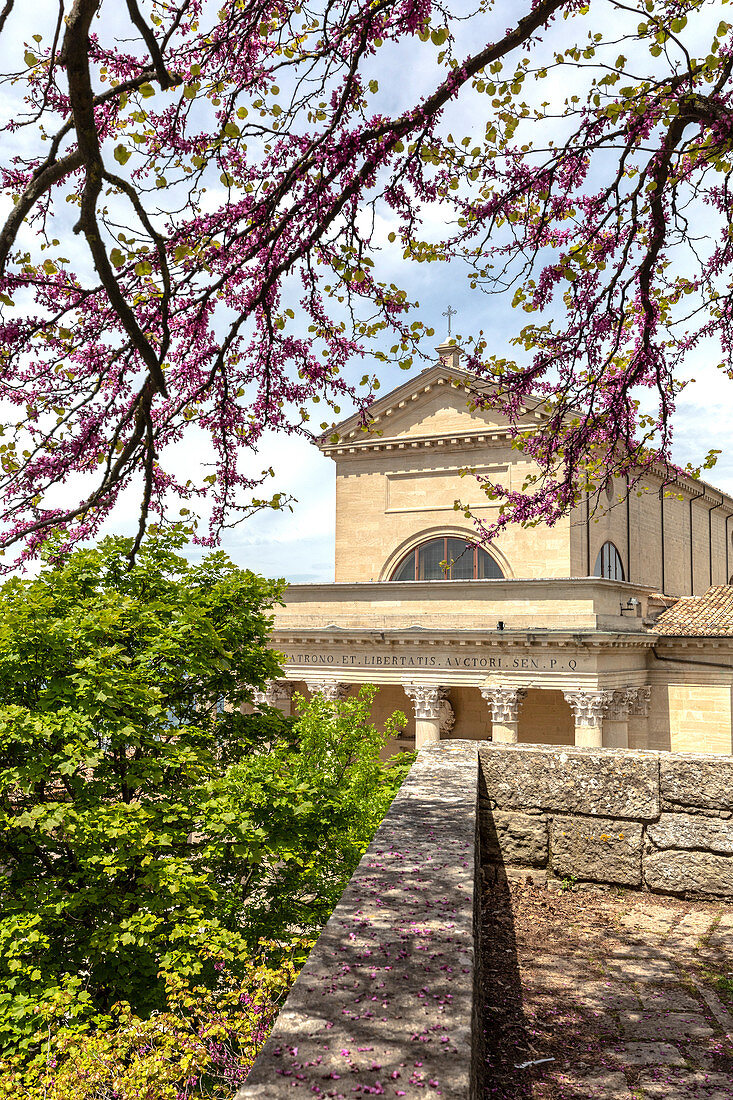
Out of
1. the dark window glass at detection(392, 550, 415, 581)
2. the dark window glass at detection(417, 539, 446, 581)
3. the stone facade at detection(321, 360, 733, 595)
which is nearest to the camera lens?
the stone facade at detection(321, 360, 733, 595)

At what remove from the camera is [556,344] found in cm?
777

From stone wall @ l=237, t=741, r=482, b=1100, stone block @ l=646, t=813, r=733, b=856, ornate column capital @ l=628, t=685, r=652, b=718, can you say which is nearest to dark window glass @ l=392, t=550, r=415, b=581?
ornate column capital @ l=628, t=685, r=652, b=718

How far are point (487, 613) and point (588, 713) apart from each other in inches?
160

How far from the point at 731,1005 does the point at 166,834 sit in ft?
22.5

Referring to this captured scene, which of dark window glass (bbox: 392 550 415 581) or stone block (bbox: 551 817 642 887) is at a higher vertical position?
dark window glass (bbox: 392 550 415 581)

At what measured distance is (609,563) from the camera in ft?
97.4

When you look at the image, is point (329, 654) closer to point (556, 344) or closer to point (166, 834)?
point (166, 834)

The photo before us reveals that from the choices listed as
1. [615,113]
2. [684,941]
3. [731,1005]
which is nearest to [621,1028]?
[731,1005]

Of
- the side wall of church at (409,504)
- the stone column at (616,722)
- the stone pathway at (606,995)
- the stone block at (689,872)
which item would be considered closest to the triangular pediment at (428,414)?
the side wall of church at (409,504)

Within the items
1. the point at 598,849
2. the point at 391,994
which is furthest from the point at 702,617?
the point at 391,994

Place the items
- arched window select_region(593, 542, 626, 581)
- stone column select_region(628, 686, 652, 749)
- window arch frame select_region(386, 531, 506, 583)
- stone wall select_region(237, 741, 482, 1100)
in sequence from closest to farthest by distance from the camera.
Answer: stone wall select_region(237, 741, 482, 1100) < stone column select_region(628, 686, 652, 749) < window arch frame select_region(386, 531, 506, 583) < arched window select_region(593, 542, 626, 581)

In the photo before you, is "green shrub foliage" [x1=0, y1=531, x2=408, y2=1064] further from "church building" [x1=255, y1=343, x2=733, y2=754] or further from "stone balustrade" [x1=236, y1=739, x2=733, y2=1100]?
"church building" [x1=255, y1=343, x2=733, y2=754]

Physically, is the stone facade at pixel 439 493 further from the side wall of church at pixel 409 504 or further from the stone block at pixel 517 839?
the stone block at pixel 517 839

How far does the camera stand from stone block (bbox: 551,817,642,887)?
5625mm
